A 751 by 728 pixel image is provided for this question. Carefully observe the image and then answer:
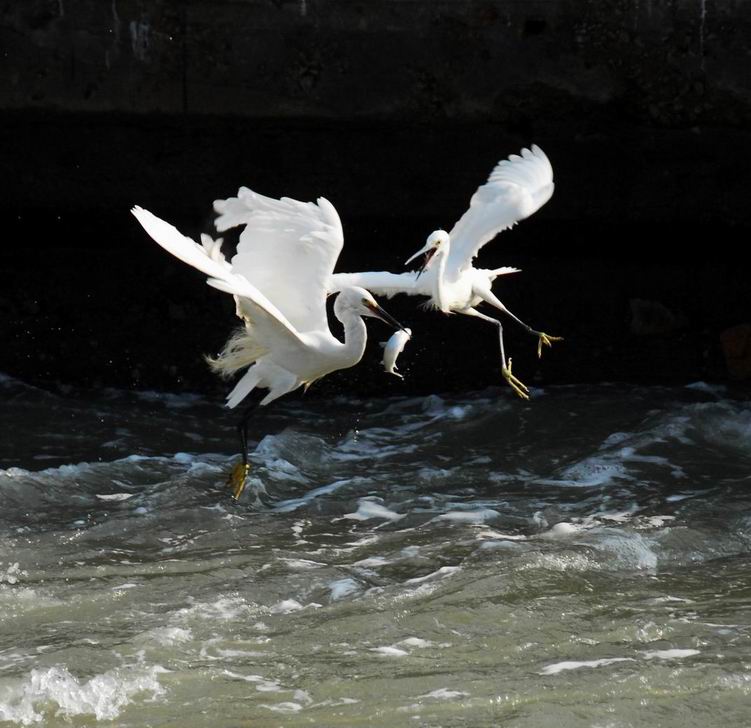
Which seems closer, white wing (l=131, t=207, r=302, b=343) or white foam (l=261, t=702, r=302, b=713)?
white foam (l=261, t=702, r=302, b=713)

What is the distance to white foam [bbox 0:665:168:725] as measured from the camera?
421 cm

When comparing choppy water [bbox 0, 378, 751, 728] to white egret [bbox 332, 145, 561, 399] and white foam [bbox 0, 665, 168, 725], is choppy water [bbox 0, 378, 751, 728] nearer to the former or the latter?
white foam [bbox 0, 665, 168, 725]

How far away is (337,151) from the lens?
28.7 feet

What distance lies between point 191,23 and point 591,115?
8.22ft

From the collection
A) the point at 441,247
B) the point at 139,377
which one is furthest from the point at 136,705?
the point at 139,377

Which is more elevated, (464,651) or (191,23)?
(191,23)

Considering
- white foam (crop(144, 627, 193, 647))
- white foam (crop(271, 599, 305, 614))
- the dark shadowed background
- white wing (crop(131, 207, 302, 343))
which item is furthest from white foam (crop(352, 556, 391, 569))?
the dark shadowed background

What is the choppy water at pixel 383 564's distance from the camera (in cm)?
434

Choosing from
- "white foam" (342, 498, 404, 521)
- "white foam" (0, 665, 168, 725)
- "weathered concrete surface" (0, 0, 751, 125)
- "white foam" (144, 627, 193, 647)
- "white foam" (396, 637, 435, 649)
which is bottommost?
"white foam" (0, 665, 168, 725)

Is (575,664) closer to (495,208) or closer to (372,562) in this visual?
(372,562)

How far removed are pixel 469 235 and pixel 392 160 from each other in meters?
2.18

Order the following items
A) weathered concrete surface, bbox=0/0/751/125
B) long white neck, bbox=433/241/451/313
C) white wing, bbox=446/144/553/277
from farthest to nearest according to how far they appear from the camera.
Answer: weathered concrete surface, bbox=0/0/751/125
white wing, bbox=446/144/553/277
long white neck, bbox=433/241/451/313

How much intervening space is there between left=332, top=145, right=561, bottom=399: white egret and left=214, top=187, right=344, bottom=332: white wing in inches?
38.3

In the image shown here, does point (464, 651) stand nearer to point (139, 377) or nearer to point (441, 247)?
point (441, 247)
